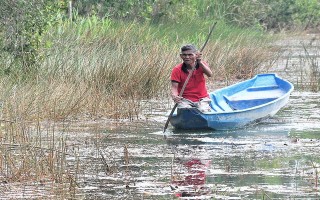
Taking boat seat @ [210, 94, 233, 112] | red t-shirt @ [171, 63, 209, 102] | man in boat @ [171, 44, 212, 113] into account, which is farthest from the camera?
boat seat @ [210, 94, 233, 112]

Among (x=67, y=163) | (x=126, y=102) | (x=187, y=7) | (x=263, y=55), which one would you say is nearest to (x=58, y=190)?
(x=67, y=163)

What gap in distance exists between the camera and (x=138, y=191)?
837 cm

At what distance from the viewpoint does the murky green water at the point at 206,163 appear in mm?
8336

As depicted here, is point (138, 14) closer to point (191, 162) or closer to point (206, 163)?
point (191, 162)

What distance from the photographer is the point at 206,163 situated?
396 inches

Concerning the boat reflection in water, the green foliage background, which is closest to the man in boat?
the boat reflection in water

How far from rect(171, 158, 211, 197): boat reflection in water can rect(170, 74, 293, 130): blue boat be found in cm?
266

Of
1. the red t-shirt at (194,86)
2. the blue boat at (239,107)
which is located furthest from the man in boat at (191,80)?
the blue boat at (239,107)

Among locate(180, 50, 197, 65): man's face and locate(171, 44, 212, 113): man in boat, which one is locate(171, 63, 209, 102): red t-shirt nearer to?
locate(171, 44, 212, 113): man in boat

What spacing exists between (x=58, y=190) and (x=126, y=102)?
706 cm

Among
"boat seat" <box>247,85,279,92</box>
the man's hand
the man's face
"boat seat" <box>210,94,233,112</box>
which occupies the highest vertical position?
the man's face

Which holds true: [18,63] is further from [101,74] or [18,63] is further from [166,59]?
[166,59]

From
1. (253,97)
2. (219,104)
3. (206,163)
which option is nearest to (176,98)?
(219,104)

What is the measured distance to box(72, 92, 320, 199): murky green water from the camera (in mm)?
8336
